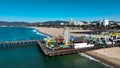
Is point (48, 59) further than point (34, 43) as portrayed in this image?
No

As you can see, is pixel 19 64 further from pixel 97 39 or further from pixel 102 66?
pixel 97 39

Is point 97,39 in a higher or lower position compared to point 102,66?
higher

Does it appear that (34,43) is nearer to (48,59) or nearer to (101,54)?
(48,59)

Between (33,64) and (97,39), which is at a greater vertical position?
(97,39)

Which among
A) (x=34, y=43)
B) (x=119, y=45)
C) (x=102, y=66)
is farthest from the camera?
(x=34, y=43)

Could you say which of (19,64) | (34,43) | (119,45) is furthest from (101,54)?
(34,43)

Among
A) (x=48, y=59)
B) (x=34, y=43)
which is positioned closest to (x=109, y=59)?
(x=48, y=59)

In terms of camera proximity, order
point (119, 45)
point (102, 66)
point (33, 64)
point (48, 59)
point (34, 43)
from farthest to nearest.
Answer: point (34, 43) < point (119, 45) < point (48, 59) < point (33, 64) < point (102, 66)

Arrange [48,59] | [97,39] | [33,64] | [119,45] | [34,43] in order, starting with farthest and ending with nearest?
[34,43] → [97,39] → [119,45] → [48,59] → [33,64]

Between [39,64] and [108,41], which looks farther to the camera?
[108,41]
